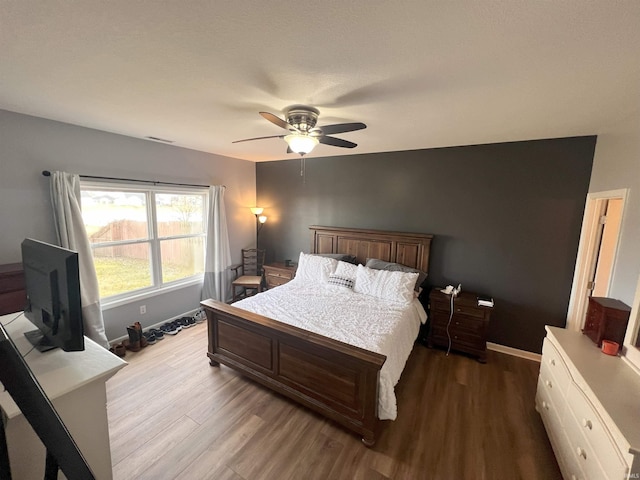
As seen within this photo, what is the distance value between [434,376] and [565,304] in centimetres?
157

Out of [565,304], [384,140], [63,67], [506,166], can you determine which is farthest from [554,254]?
[63,67]

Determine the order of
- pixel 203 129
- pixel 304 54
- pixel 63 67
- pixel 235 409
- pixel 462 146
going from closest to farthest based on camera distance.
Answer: pixel 304 54 → pixel 63 67 → pixel 235 409 → pixel 203 129 → pixel 462 146

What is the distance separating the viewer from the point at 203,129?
2629mm

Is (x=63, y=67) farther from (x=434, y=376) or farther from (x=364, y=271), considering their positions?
(x=434, y=376)

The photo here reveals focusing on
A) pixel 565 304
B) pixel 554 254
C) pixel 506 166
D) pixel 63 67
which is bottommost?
pixel 565 304

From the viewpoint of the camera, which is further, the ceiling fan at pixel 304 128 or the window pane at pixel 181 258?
the window pane at pixel 181 258

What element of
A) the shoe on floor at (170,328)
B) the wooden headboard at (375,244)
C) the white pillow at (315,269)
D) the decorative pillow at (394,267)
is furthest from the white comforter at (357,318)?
the shoe on floor at (170,328)

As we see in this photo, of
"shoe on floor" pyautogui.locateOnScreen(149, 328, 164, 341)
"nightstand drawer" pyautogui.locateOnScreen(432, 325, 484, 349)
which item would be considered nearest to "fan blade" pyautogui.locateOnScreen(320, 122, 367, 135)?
"nightstand drawer" pyautogui.locateOnScreen(432, 325, 484, 349)

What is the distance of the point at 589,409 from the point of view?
4.57 ft

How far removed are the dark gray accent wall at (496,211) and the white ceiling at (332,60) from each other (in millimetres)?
576

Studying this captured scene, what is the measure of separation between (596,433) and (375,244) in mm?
2577

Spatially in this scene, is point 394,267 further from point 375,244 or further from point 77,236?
point 77,236

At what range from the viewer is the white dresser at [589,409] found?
115 cm

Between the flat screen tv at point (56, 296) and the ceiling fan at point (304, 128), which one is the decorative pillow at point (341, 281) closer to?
the ceiling fan at point (304, 128)
